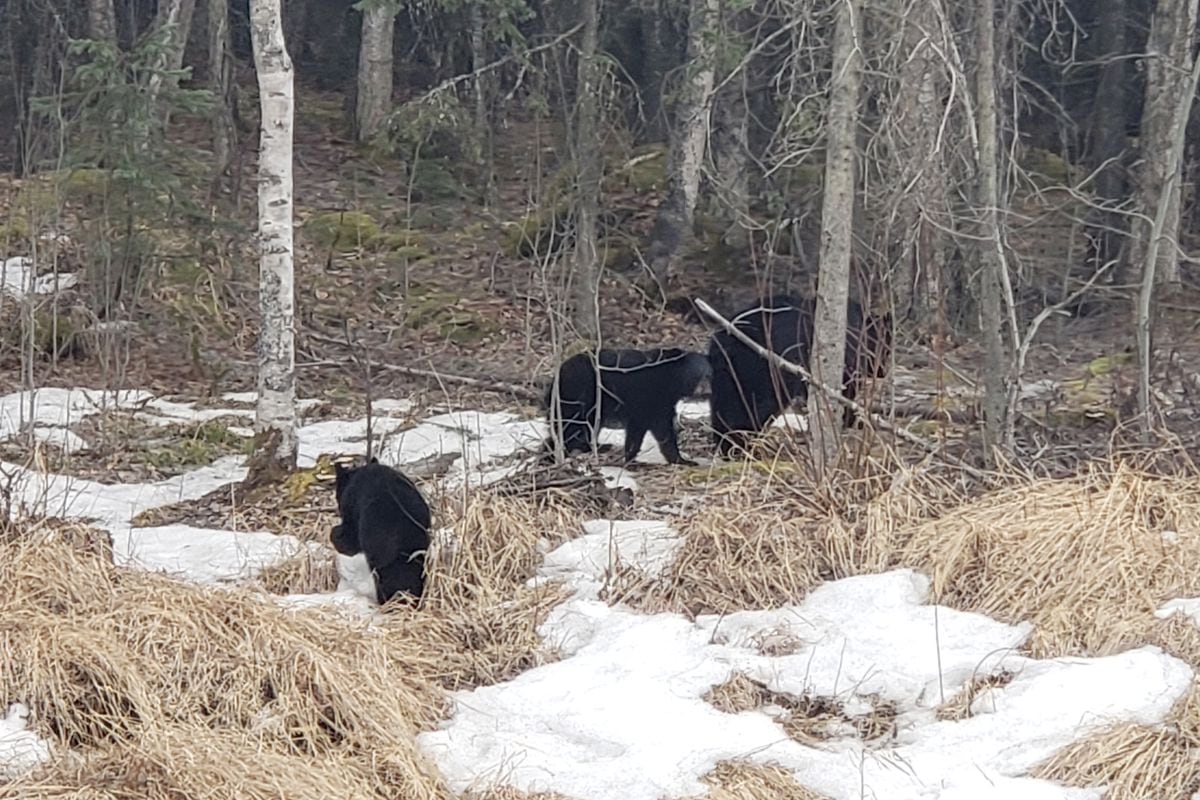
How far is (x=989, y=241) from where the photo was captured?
7.88 metres

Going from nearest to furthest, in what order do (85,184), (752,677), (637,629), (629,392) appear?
(752,677)
(637,629)
(629,392)
(85,184)

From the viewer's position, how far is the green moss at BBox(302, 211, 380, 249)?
17.4m

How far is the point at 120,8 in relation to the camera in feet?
85.7

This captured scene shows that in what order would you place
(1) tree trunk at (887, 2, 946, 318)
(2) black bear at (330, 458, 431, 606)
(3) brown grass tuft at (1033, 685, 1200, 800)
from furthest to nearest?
(1) tree trunk at (887, 2, 946, 318)
(2) black bear at (330, 458, 431, 606)
(3) brown grass tuft at (1033, 685, 1200, 800)

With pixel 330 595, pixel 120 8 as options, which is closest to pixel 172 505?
pixel 330 595

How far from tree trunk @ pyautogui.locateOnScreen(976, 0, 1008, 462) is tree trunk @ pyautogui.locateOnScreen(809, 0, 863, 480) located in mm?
655

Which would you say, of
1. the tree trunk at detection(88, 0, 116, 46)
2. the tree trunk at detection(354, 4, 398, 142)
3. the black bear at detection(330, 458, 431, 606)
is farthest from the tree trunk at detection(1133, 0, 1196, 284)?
the tree trunk at detection(88, 0, 116, 46)

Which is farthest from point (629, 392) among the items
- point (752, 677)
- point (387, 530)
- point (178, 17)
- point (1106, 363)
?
point (178, 17)

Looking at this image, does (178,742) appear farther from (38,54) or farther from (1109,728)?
(38,54)

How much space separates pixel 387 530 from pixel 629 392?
3.04m

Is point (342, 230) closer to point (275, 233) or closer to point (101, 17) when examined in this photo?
point (101, 17)

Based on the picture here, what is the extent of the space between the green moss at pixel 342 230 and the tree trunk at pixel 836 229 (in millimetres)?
9897

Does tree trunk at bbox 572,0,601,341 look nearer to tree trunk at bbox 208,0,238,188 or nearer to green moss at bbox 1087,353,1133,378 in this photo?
green moss at bbox 1087,353,1133,378

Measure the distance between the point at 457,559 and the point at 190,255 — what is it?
7622mm
